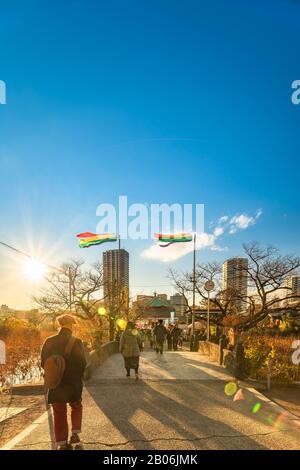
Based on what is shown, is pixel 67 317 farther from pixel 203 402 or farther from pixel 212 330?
pixel 212 330

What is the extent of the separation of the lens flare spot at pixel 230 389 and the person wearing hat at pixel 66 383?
15.0 feet

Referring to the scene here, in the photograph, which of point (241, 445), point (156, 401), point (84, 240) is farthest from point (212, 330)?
point (241, 445)

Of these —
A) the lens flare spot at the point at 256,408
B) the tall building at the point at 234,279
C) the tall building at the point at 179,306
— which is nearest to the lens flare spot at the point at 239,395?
the lens flare spot at the point at 256,408

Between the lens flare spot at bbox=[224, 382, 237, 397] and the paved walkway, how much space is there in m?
0.15

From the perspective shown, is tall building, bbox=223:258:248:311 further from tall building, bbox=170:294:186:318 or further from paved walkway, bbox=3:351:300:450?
paved walkway, bbox=3:351:300:450

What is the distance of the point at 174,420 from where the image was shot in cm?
569

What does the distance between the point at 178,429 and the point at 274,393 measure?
13.8 feet

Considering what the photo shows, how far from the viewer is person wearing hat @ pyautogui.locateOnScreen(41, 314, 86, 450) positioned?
428cm

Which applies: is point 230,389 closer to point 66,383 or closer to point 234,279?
point 66,383

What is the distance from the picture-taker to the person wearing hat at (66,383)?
428 cm

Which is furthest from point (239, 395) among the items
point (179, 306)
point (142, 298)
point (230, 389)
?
point (179, 306)

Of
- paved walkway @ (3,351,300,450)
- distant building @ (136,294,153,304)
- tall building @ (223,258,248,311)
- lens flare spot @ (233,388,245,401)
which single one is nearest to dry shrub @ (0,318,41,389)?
paved walkway @ (3,351,300,450)

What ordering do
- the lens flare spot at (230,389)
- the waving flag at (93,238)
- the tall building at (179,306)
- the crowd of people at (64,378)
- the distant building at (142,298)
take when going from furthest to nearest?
1. the distant building at (142,298)
2. the tall building at (179,306)
3. the waving flag at (93,238)
4. the lens flare spot at (230,389)
5. the crowd of people at (64,378)

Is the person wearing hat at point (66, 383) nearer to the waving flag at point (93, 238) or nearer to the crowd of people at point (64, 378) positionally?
the crowd of people at point (64, 378)
